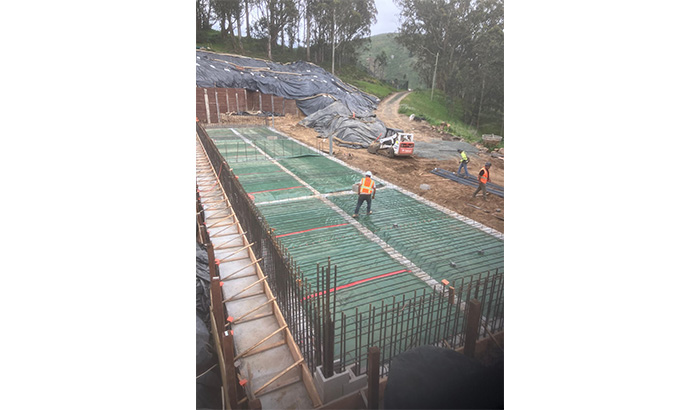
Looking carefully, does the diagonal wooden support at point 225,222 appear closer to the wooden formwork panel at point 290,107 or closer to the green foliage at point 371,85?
the green foliage at point 371,85

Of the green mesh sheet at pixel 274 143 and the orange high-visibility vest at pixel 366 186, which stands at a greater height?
the green mesh sheet at pixel 274 143

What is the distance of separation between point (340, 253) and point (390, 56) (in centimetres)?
303

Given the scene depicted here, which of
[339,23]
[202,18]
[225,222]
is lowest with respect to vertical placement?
[225,222]

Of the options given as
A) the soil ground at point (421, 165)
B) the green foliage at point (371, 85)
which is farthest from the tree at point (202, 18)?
the green foliage at point (371, 85)

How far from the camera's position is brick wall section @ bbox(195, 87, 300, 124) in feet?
20.5

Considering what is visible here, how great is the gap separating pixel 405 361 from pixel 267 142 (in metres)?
13.1

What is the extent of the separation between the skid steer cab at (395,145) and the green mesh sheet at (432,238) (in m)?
4.86

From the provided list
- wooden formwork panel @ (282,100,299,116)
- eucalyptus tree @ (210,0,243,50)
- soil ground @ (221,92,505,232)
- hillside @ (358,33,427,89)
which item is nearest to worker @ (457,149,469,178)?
soil ground @ (221,92,505,232)

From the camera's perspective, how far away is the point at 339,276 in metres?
4.32

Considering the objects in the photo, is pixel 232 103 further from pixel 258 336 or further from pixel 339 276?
pixel 258 336

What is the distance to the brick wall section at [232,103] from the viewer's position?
6.24 meters

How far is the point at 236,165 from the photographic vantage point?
10.3 meters

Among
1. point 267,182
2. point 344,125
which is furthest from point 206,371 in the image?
point 344,125

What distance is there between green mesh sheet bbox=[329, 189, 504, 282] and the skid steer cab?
4864mm
